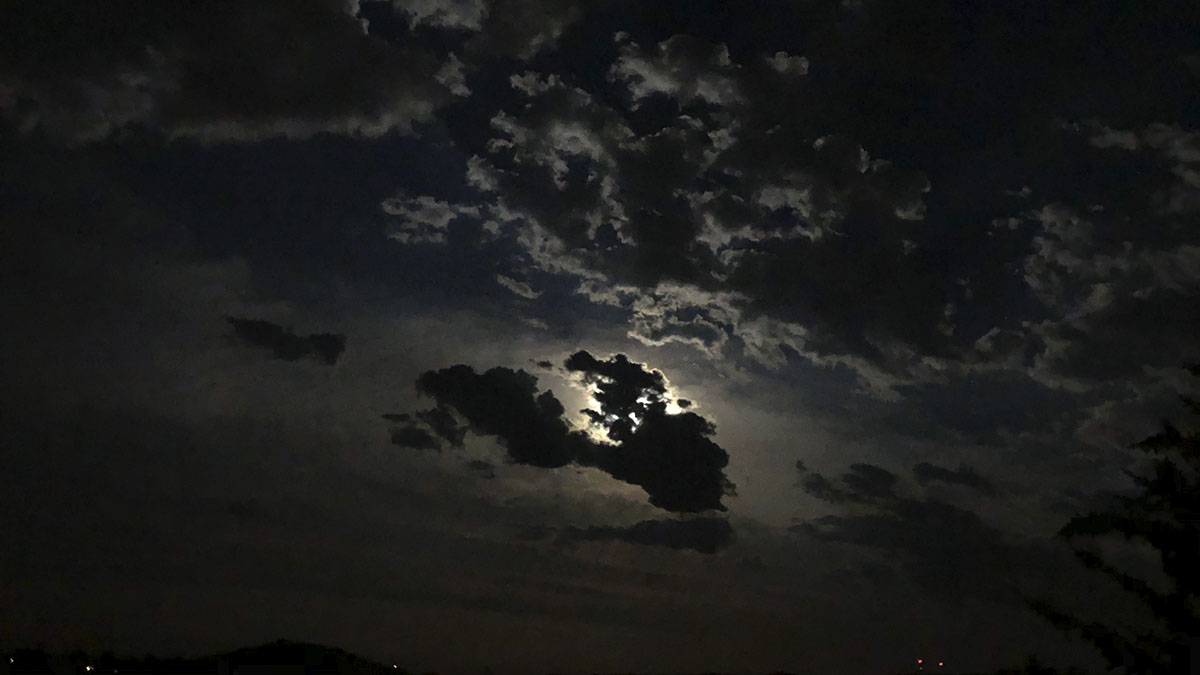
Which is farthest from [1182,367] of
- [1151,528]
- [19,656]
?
[19,656]

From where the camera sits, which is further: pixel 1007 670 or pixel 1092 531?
pixel 1007 670

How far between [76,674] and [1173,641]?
171 meters

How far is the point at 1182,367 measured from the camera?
19547 millimetres

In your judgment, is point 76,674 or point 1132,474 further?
point 76,674

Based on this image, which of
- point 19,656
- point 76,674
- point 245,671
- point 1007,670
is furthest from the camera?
point 19,656

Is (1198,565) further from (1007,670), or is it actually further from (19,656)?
(19,656)

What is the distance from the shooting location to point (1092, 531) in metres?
18.7

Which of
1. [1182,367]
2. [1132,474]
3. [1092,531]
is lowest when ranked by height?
[1092,531]

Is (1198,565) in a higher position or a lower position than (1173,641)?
higher

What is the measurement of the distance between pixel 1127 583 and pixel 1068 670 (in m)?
2.23

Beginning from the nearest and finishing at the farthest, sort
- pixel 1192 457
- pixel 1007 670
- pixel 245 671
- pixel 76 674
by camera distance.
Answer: pixel 1192 457 < pixel 1007 670 < pixel 245 671 < pixel 76 674

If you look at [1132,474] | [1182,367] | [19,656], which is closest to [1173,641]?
[1132,474]

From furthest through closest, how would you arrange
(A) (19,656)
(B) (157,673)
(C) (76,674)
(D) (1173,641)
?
(B) (157,673) → (A) (19,656) → (C) (76,674) → (D) (1173,641)

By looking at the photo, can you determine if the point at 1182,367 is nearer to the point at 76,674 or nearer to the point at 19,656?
the point at 76,674
